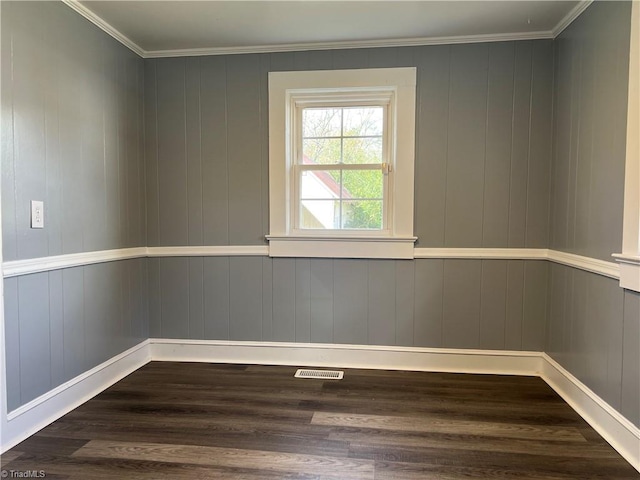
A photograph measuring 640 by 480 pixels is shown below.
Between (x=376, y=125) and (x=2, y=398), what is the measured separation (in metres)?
2.54

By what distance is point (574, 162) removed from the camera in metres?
2.26

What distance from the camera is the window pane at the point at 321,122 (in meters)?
2.81

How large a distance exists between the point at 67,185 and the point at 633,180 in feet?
8.95

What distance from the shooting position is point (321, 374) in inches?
105

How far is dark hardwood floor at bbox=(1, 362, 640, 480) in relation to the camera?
1672mm

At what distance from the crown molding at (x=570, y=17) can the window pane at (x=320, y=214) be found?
1708mm

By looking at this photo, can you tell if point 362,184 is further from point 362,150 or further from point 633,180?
point 633,180

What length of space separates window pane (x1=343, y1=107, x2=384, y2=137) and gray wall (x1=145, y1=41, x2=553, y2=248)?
27cm

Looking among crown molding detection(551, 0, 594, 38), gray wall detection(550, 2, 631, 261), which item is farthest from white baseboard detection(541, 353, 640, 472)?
crown molding detection(551, 0, 594, 38)

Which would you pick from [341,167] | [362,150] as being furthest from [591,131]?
[341,167]

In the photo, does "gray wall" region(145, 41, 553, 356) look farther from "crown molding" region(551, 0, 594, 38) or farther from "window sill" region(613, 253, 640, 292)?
"window sill" region(613, 253, 640, 292)

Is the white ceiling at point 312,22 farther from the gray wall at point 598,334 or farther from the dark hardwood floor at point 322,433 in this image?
the dark hardwood floor at point 322,433

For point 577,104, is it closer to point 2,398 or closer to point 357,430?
point 357,430

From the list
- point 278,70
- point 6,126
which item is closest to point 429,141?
point 278,70
